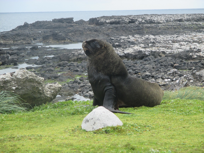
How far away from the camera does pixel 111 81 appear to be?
27.0 ft

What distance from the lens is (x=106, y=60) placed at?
8305mm

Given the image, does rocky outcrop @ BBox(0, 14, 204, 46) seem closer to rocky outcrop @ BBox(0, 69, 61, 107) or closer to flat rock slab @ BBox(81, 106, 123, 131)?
rocky outcrop @ BBox(0, 69, 61, 107)

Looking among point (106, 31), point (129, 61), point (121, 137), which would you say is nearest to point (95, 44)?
point (121, 137)

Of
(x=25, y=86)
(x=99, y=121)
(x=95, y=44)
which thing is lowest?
(x=25, y=86)

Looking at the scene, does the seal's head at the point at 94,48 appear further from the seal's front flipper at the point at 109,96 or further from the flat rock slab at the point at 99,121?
the flat rock slab at the point at 99,121

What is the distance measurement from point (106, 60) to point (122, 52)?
2081 cm

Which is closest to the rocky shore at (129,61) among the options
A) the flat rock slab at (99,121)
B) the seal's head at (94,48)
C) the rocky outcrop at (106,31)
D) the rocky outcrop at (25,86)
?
the rocky outcrop at (106,31)

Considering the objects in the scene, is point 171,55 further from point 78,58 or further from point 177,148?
point 177,148

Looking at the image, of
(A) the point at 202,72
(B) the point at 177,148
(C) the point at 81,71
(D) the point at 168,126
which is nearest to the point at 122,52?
(C) the point at 81,71

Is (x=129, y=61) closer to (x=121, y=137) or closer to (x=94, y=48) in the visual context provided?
(x=94, y=48)

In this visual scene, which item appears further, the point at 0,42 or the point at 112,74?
the point at 0,42

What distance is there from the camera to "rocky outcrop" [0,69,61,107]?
10445 mm

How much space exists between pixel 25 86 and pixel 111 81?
436 centimetres

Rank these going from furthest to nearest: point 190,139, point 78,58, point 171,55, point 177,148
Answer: point 78,58, point 171,55, point 190,139, point 177,148
